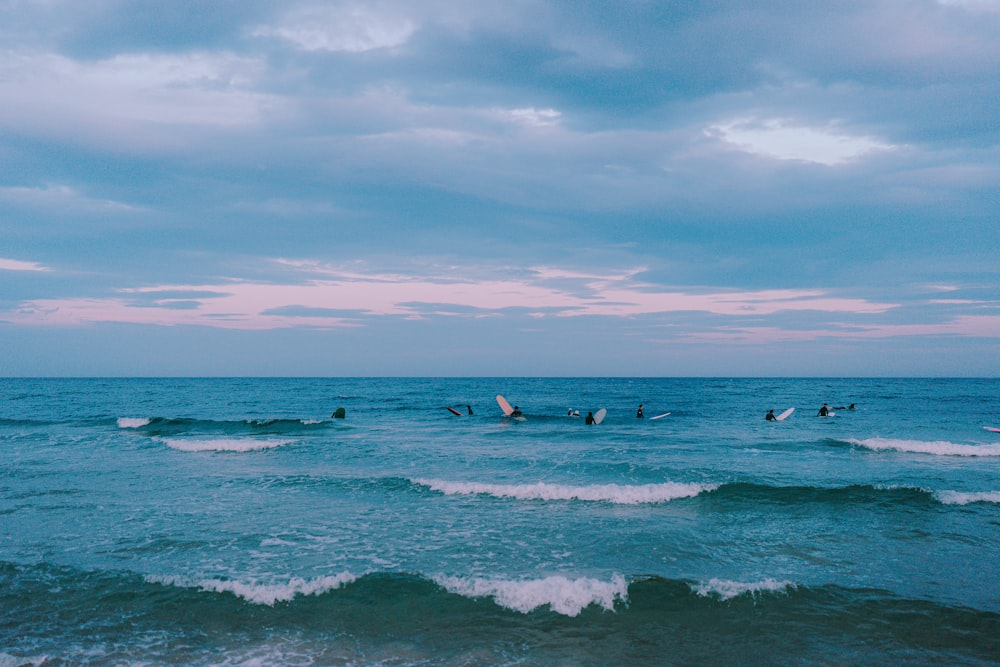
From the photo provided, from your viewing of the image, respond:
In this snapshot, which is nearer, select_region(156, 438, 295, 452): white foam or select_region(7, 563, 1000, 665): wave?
select_region(7, 563, 1000, 665): wave

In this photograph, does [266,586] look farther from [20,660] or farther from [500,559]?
[500,559]

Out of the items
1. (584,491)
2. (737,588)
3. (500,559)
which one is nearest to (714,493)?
(584,491)

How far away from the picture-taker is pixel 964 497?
1688 centimetres

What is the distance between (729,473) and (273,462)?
61.0ft

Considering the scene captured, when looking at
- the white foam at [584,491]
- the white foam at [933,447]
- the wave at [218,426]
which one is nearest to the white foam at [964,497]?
the white foam at [584,491]

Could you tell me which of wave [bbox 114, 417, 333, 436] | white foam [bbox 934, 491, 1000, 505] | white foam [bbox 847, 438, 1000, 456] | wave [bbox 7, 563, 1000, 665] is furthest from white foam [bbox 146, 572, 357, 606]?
white foam [bbox 847, 438, 1000, 456]

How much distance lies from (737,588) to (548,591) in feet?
11.5

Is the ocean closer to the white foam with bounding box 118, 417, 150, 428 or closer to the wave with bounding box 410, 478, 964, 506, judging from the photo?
the wave with bounding box 410, 478, 964, 506

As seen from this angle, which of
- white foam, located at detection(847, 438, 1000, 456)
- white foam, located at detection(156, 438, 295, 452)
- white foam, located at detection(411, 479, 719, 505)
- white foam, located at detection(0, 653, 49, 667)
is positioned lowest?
white foam, located at detection(156, 438, 295, 452)

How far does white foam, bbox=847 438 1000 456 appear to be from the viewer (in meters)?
26.3

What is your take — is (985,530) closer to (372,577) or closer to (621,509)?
(621,509)

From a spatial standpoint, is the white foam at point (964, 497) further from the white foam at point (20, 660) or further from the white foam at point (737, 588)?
the white foam at point (20, 660)

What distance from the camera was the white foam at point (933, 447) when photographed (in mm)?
26286

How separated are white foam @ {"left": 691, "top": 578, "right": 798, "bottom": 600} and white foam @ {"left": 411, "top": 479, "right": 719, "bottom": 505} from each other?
6.43 m
